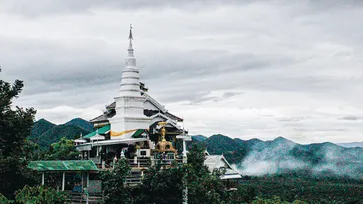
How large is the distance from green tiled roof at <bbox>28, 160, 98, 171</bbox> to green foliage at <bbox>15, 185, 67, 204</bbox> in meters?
2.67

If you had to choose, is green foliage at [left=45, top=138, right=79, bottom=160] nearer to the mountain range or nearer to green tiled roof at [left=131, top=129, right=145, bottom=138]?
green tiled roof at [left=131, top=129, right=145, bottom=138]

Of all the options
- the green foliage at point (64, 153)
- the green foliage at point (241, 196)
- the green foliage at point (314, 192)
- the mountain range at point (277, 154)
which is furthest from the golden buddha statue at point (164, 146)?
the mountain range at point (277, 154)

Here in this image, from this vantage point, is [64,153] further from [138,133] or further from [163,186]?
[163,186]

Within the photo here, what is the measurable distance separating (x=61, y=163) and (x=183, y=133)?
681cm

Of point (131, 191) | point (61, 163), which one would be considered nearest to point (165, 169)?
point (131, 191)

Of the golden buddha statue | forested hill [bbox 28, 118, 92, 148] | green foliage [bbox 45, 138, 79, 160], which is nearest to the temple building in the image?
the golden buddha statue

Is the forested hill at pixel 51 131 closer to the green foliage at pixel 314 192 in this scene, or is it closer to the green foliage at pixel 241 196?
the green foliage at pixel 314 192

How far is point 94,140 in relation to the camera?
1176 inches

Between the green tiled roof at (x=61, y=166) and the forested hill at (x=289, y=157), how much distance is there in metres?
50.0

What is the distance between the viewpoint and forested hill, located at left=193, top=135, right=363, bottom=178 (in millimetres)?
80438

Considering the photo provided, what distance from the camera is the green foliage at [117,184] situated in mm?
24203

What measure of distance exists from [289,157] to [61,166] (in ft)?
232

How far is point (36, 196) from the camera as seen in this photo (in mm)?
20344

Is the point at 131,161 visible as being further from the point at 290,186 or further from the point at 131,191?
the point at 290,186
